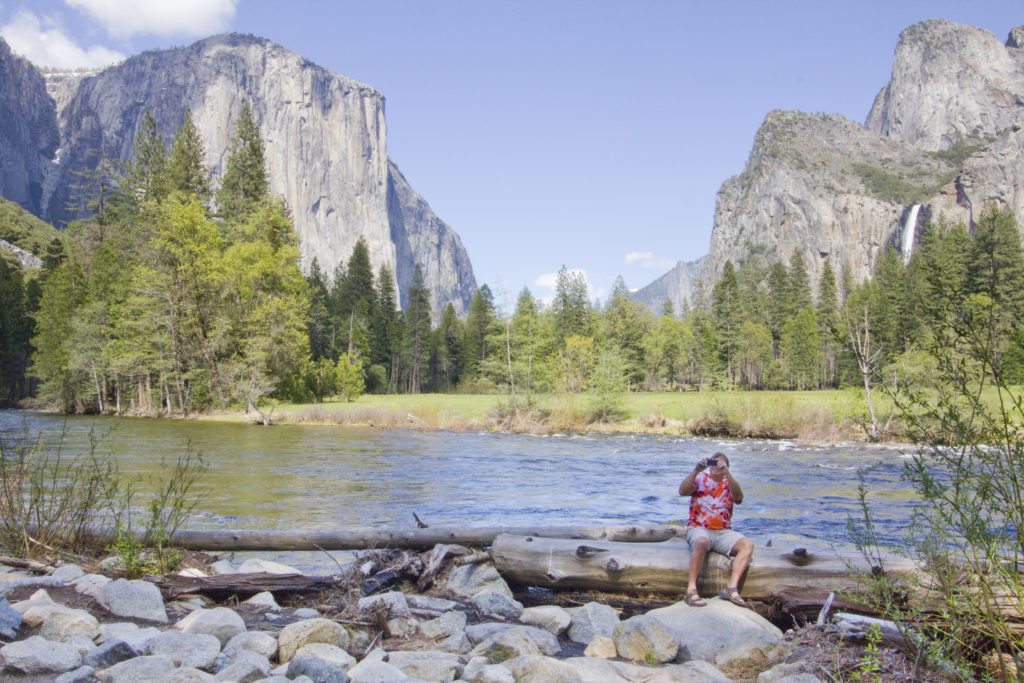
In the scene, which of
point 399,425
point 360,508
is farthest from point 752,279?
point 360,508

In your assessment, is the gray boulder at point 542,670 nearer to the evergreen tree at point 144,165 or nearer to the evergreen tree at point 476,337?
the evergreen tree at point 144,165

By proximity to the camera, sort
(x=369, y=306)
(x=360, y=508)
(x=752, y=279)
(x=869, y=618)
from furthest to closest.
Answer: (x=752, y=279), (x=369, y=306), (x=360, y=508), (x=869, y=618)

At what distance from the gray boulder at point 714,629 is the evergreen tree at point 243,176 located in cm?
5443

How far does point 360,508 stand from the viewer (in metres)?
12.0

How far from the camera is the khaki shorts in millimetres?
6312

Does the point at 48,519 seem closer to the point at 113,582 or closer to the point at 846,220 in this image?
the point at 113,582

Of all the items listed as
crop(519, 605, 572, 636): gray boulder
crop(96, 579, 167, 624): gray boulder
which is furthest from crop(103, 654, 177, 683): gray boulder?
crop(519, 605, 572, 636): gray boulder

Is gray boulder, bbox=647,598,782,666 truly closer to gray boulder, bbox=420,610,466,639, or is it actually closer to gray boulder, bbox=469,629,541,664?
gray boulder, bbox=469,629,541,664

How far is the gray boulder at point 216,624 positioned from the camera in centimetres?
503

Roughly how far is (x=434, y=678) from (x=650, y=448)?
2321 centimetres

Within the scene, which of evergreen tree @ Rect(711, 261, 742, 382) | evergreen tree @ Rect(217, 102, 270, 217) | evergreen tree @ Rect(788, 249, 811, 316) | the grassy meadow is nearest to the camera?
the grassy meadow

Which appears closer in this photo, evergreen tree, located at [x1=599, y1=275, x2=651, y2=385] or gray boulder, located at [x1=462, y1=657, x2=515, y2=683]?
gray boulder, located at [x1=462, y1=657, x2=515, y2=683]

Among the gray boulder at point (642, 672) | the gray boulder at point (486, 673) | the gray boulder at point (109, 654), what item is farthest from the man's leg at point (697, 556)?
the gray boulder at point (109, 654)

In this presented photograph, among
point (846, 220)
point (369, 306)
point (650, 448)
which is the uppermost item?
point (846, 220)
